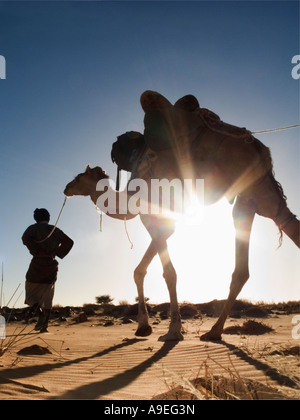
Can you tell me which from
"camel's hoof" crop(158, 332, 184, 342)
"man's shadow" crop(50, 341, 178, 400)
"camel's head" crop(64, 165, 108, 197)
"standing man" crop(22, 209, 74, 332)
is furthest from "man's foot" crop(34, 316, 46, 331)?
"man's shadow" crop(50, 341, 178, 400)

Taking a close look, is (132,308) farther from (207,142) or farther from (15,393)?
(15,393)

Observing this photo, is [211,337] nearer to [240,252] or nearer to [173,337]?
[173,337]

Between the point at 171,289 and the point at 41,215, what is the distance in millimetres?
4777

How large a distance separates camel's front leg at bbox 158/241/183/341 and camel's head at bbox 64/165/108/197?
7.17 ft

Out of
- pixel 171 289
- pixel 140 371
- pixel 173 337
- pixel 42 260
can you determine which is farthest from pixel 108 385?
pixel 42 260

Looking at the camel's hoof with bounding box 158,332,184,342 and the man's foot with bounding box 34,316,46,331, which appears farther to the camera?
the man's foot with bounding box 34,316,46,331

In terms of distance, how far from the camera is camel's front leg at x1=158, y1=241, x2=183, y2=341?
16.2 feet

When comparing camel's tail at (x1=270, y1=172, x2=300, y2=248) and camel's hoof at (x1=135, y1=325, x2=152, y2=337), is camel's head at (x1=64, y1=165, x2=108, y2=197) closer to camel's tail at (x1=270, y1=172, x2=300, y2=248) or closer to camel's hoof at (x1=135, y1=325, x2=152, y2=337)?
camel's hoof at (x1=135, y1=325, x2=152, y2=337)

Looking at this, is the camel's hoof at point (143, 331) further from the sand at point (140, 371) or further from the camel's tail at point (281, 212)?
the camel's tail at point (281, 212)

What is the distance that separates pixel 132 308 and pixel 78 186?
6.41 metres

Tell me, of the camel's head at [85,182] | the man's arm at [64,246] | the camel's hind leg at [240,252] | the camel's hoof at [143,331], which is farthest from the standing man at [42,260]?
the camel's hind leg at [240,252]

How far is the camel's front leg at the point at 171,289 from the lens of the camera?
194 inches
